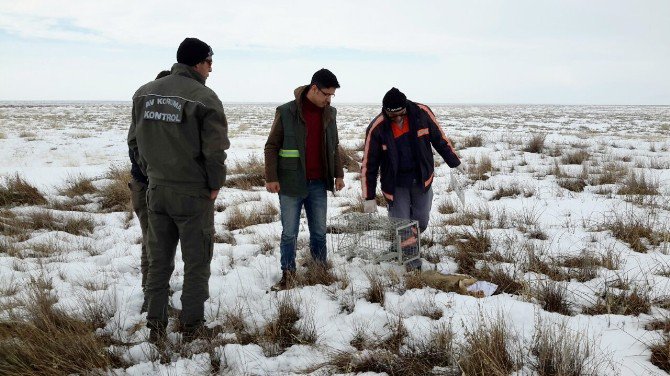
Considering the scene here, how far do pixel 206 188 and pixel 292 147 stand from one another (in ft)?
3.72

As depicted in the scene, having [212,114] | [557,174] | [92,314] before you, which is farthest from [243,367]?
[557,174]

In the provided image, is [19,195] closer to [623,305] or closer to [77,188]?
[77,188]

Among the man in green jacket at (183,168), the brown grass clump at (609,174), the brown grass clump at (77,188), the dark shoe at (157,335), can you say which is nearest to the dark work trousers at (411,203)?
the man in green jacket at (183,168)

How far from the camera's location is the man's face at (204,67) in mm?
3098

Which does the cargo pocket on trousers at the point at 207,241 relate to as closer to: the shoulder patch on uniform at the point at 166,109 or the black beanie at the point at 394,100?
the shoulder patch on uniform at the point at 166,109

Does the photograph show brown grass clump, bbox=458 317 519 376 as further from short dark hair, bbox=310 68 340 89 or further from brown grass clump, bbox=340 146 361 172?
brown grass clump, bbox=340 146 361 172

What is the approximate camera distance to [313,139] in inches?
163

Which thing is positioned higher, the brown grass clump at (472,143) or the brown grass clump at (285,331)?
the brown grass clump at (472,143)

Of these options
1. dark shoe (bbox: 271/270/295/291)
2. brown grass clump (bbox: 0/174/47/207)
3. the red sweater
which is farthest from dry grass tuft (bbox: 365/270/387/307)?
brown grass clump (bbox: 0/174/47/207)

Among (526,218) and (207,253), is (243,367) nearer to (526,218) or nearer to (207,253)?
(207,253)

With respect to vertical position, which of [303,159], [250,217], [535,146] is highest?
[303,159]

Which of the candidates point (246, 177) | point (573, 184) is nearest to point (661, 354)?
point (573, 184)

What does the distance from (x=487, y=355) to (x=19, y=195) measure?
8.42m

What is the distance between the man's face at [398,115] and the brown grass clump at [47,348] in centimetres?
319
